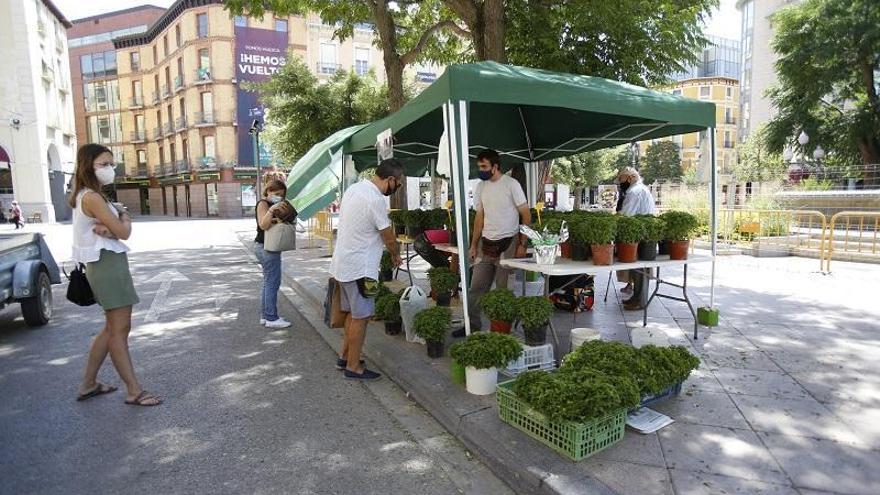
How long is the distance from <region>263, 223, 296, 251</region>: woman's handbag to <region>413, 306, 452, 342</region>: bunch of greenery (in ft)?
7.00

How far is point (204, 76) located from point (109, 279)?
137ft

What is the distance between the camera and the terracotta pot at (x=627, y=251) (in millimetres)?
4867

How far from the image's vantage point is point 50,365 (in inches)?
197

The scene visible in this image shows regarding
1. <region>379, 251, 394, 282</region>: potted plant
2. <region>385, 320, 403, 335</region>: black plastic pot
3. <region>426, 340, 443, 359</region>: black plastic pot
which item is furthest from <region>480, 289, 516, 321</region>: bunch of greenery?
<region>379, 251, 394, 282</region>: potted plant

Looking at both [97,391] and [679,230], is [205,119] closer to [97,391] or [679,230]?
[97,391]

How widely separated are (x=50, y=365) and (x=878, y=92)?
3430cm

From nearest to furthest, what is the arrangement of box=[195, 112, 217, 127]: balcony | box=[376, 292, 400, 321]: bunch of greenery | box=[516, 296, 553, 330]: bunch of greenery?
box=[516, 296, 553, 330]: bunch of greenery < box=[376, 292, 400, 321]: bunch of greenery < box=[195, 112, 217, 127]: balcony

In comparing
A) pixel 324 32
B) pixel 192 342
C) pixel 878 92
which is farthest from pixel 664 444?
pixel 324 32

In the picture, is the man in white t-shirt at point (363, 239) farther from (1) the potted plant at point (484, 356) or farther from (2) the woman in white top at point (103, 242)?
(2) the woman in white top at point (103, 242)

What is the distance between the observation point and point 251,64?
131 feet

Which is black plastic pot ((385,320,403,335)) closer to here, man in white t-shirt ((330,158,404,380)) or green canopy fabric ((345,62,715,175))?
man in white t-shirt ((330,158,404,380))

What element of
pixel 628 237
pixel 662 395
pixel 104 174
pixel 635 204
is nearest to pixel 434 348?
pixel 662 395

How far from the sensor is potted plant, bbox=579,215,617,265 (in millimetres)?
4586

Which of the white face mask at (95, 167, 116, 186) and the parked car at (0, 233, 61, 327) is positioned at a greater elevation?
the white face mask at (95, 167, 116, 186)
